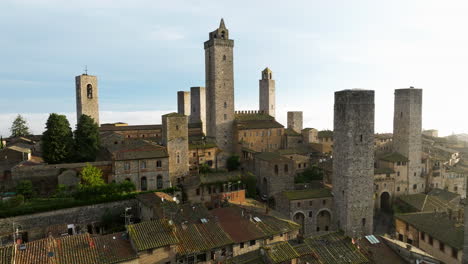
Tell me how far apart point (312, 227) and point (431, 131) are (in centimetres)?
6362

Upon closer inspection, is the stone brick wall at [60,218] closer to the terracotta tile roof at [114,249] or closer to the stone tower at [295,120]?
the terracotta tile roof at [114,249]

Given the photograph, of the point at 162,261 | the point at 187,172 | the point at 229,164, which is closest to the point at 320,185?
the point at 229,164

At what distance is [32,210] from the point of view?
2573 centimetres

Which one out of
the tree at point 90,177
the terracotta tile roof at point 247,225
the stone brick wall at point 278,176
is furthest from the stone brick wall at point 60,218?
the stone brick wall at point 278,176

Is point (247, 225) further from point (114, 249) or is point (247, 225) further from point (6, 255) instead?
point (6, 255)

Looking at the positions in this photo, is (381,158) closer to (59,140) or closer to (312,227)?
(312,227)

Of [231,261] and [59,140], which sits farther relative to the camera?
[59,140]

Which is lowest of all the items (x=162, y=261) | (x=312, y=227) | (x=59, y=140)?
(x=312, y=227)

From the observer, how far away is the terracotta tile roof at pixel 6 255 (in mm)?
15406

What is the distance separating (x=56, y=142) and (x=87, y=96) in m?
14.3

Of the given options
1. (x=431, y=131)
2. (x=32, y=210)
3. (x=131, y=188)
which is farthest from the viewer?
(x=431, y=131)

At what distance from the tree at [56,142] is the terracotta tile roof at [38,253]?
17098 mm

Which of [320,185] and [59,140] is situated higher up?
[59,140]

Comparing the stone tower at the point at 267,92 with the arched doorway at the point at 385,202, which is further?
the stone tower at the point at 267,92
